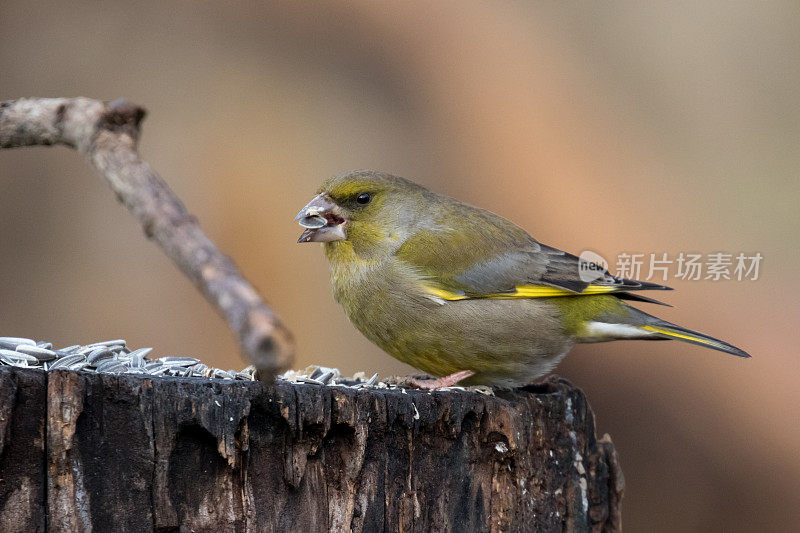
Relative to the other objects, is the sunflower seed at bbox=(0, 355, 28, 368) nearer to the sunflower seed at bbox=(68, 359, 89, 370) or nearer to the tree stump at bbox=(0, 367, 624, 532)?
the sunflower seed at bbox=(68, 359, 89, 370)

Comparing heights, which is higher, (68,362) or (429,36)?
(429,36)

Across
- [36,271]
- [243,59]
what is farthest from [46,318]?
[243,59]

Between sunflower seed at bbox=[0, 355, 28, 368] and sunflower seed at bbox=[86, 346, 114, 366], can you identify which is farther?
sunflower seed at bbox=[86, 346, 114, 366]

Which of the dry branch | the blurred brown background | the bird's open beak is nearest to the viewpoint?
the dry branch

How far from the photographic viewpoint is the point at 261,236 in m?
8.31

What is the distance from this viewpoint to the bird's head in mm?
5023

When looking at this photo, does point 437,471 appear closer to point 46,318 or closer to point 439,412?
point 439,412

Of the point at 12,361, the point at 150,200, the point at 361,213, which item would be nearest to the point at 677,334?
the point at 361,213

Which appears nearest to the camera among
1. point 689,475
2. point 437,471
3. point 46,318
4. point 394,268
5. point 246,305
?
point 246,305

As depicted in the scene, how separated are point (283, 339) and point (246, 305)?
0.35 feet

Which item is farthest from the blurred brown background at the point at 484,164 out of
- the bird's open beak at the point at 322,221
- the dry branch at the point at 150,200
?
the dry branch at the point at 150,200

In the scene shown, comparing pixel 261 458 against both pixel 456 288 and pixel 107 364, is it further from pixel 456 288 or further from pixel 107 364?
pixel 456 288

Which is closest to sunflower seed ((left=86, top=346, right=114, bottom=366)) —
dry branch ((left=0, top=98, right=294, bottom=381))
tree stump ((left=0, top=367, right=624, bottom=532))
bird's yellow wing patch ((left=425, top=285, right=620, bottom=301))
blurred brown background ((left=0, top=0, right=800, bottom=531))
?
tree stump ((left=0, top=367, right=624, bottom=532))

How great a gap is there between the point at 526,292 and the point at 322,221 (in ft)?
3.72
